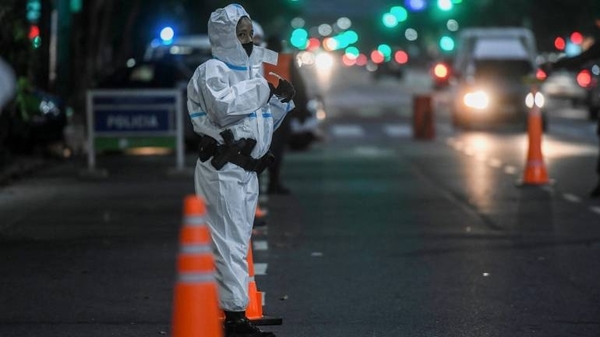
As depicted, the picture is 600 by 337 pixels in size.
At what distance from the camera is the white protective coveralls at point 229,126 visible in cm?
799

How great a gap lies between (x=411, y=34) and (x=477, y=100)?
288ft

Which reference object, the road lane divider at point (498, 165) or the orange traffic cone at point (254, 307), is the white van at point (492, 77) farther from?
the orange traffic cone at point (254, 307)

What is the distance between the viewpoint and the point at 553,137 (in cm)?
3028

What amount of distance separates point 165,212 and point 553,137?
52.0ft

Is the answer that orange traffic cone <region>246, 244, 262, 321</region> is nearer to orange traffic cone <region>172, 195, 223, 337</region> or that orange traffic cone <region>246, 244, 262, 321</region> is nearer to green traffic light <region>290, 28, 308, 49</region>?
orange traffic cone <region>172, 195, 223, 337</region>

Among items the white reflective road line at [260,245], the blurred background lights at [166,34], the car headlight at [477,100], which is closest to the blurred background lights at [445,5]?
the car headlight at [477,100]

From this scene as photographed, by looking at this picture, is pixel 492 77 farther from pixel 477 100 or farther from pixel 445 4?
pixel 445 4

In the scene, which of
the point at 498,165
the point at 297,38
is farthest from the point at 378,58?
the point at 498,165

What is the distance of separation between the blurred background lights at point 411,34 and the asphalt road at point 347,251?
309 ft

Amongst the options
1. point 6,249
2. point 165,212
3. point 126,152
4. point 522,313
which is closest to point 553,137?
point 126,152

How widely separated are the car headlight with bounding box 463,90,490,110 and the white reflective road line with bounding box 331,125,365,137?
2.40 meters

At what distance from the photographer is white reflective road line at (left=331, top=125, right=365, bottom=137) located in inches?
1282

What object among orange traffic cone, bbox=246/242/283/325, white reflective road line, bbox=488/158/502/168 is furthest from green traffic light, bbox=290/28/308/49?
orange traffic cone, bbox=246/242/283/325

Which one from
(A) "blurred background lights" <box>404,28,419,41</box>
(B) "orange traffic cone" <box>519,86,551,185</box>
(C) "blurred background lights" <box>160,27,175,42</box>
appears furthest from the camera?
(A) "blurred background lights" <box>404,28,419,41</box>
